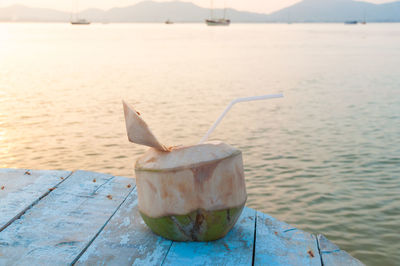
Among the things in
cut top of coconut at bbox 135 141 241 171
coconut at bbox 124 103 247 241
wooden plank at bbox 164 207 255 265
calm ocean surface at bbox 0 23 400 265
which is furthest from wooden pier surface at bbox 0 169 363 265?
calm ocean surface at bbox 0 23 400 265

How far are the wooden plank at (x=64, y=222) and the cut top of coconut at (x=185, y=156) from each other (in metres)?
0.72

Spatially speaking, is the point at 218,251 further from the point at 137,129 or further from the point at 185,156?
the point at 137,129

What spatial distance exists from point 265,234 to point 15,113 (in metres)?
12.2

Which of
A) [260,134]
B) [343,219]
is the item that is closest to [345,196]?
[343,219]

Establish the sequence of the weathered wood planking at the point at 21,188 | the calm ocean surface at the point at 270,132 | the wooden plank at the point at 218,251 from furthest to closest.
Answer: the calm ocean surface at the point at 270,132
the weathered wood planking at the point at 21,188
the wooden plank at the point at 218,251

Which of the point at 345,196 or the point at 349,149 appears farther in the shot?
the point at 349,149

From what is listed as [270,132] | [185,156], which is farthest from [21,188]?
[270,132]

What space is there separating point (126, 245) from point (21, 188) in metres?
1.51

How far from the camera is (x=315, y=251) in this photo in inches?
122

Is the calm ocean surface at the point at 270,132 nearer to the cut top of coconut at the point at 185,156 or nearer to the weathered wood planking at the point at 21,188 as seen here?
the cut top of coconut at the point at 185,156

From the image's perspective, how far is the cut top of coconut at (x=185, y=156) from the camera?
2.90 meters


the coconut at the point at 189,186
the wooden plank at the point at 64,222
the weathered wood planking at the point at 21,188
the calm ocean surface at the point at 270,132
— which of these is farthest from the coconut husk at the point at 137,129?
the calm ocean surface at the point at 270,132

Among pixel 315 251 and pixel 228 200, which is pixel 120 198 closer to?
pixel 228 200

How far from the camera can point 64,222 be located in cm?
348
